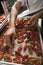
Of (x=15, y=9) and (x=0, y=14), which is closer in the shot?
(x=15, y=9)

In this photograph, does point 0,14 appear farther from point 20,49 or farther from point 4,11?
point 20,49

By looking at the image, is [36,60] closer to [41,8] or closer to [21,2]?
[41,8]

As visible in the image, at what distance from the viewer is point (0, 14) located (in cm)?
171

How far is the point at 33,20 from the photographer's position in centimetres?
102

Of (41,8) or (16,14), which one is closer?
(41,8)

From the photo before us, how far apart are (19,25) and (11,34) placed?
34 cm

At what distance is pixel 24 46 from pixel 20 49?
42mm

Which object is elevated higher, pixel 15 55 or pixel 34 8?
pixel 34 8

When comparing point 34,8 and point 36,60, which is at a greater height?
point 34,8

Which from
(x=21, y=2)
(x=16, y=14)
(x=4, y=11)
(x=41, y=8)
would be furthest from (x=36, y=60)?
(x=4, y=11)

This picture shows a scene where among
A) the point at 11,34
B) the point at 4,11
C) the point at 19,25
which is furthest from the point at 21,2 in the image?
the point at 11,34

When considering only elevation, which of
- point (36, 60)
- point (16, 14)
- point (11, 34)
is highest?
point (16, 14)

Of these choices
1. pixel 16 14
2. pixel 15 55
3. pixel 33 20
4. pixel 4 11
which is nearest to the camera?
pixel 33 20

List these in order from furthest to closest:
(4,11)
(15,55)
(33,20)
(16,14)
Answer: (4,11) → (16,14) → (15,55) → (33,20)
